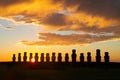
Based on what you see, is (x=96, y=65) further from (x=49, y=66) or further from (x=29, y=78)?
(x=29, y=78)

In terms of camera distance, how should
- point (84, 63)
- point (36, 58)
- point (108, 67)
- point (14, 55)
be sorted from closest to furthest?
point (108, 67) < point (84, 63) < point (36, 58) < point (14, 55)

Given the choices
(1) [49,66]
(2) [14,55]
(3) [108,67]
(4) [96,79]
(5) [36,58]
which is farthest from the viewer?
(2) [14,55]

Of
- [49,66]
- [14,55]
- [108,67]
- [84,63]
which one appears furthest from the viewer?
[14,55]

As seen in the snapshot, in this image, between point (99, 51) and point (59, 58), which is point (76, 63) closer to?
point (99, 51)

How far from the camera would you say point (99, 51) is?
2641cm

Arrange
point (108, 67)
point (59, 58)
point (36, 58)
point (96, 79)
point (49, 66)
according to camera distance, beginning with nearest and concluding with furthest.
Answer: point (96, 79)
point (108, 67)
point (49, 66)
point (59, 58)
point (36, 58)

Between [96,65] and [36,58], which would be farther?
[36,58]

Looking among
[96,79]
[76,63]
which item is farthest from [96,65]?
[96,79]

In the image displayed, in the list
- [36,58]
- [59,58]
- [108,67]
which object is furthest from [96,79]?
[36,58]

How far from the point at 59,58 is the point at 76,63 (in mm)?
5016

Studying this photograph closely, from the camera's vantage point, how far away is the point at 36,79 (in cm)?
1648

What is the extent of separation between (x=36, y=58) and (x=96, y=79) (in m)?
21.4

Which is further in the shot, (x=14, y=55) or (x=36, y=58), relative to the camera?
(x=14, y=55)

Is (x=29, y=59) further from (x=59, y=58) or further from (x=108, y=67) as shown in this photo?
(x=108, y=67)
